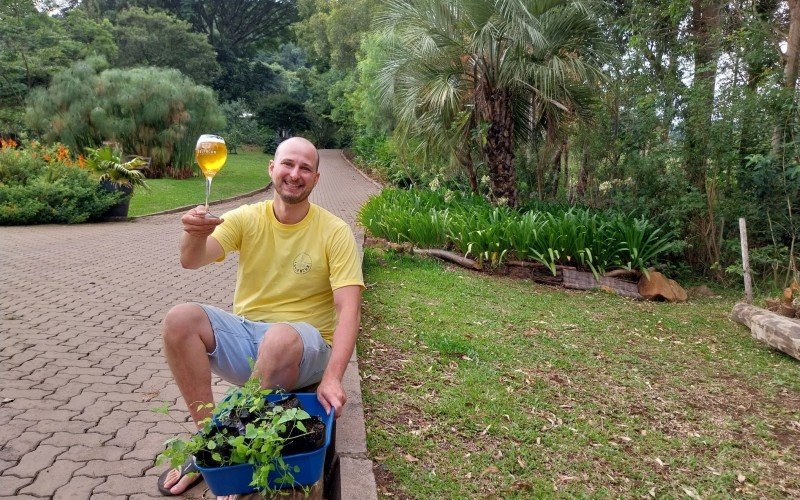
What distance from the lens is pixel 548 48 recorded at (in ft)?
29.5

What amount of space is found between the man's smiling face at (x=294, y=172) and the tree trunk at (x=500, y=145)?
289 inches

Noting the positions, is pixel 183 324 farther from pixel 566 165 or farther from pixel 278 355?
pixel 566 165

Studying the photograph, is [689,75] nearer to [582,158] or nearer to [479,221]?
[582,158]

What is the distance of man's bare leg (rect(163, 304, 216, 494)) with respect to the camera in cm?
243

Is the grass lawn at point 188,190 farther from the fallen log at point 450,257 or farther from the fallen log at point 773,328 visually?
the fallen log at point 773,328

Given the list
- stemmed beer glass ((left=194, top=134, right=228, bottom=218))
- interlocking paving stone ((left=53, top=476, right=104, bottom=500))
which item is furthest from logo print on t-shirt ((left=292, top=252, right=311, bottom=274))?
interlocking paving stone ((left=53, top=476, right=104, bottom=500))

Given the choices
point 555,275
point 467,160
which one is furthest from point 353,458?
point 467,160

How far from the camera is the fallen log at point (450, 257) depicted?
8.18m

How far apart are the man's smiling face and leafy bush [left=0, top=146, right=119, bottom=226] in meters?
10.7

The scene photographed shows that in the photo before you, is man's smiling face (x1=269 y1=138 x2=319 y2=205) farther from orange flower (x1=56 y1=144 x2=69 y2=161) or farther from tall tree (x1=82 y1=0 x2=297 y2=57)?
tall tree (x1=82 y1=0 x2=297 y2=57)

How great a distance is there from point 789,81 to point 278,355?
778 cm

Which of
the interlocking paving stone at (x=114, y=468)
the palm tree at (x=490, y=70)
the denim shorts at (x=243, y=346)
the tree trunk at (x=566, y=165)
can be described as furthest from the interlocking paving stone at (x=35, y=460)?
the tree trunk at (x=566, y=165)

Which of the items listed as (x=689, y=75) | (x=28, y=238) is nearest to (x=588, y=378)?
(x=689, y=75)

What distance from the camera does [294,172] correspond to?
8.86ft
